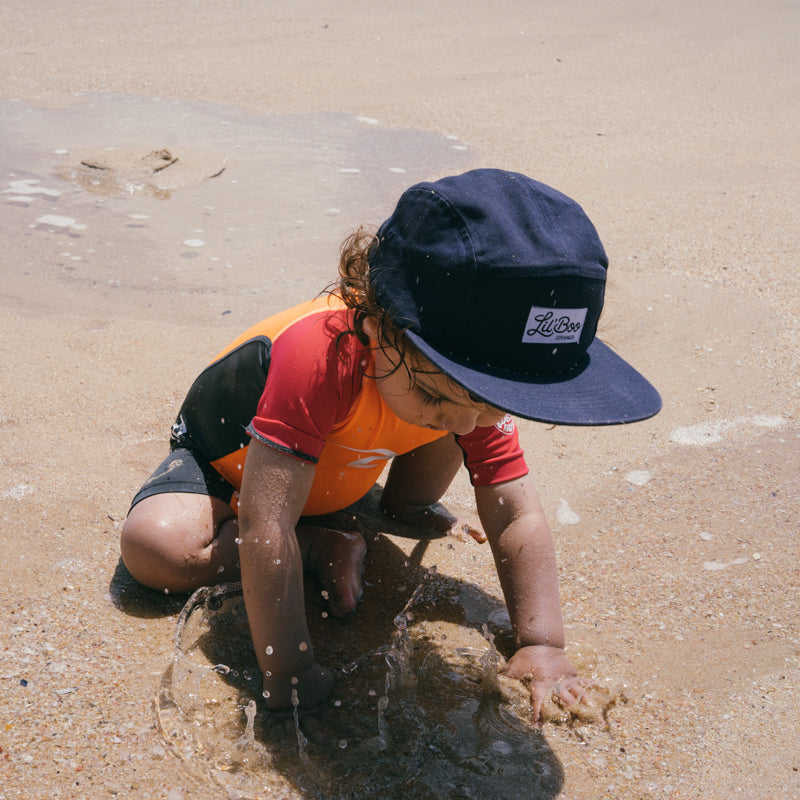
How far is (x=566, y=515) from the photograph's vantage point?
2363 mm

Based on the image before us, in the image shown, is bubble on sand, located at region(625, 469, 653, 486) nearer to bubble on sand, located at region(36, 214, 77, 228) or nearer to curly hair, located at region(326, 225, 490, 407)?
curly hair, located at region(326, 225, 490, 407)

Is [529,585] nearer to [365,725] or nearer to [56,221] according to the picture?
[365,725]

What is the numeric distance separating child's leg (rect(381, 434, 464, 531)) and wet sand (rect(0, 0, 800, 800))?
0.09m

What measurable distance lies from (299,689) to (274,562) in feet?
0.85

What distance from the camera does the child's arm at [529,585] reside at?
1782 mm

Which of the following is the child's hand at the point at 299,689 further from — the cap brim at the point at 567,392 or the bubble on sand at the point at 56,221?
the bubble on sand at the point at 56,221

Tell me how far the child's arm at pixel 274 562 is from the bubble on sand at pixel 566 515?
929 millimetres

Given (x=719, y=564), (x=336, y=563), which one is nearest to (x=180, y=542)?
(x=336, y=563)

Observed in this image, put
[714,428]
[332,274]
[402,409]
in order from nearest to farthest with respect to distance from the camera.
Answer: [402,409] < [714,428] < [332,274]

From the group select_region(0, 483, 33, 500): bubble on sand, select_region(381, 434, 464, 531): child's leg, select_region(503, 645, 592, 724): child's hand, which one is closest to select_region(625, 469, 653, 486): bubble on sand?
select_region(381, 434, 464, 531): child's leg

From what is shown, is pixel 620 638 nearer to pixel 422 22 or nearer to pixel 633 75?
pixel 633 75

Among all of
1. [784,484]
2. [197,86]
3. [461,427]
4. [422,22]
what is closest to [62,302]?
[461,427]

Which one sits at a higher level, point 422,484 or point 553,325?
point 553,325

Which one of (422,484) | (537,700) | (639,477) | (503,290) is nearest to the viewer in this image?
(503,290)
